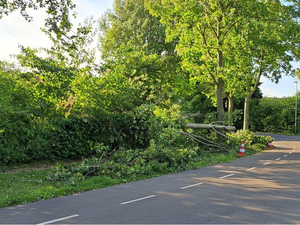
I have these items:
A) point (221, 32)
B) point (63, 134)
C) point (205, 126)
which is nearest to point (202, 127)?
point (205, 126)

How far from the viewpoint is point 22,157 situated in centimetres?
1283

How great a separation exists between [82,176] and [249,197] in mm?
5170

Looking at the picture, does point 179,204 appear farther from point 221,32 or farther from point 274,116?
point 274,116

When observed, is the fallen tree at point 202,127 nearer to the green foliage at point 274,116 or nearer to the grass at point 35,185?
the grass at point 35,185

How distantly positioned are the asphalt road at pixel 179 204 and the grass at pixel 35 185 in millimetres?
365

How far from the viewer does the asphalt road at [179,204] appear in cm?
622

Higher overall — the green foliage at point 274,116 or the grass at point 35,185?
the green foliage at point 274,116

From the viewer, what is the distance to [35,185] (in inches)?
366

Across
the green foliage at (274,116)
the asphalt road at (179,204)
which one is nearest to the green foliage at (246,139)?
the asphalt road at (179,204)

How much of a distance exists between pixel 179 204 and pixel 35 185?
4.53 m

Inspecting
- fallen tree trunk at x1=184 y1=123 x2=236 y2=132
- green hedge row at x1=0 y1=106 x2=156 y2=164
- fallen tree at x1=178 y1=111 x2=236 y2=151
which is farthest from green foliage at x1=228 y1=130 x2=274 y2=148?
green hedge row at x1=0 y1=106 x2=156 y2=164

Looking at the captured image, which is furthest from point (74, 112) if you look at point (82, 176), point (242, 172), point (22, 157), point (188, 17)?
point (188, 17)

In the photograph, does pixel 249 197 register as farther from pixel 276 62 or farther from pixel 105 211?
pixel 276 62

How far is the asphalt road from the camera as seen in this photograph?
622 centimetres
